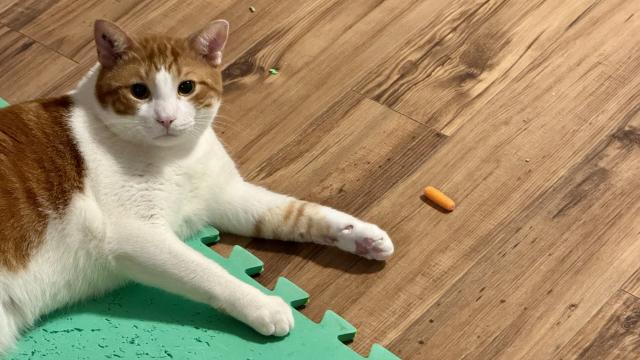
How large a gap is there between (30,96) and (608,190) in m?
1.40

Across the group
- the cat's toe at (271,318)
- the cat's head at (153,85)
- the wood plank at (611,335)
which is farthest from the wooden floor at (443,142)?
the cat's head at (153,85)

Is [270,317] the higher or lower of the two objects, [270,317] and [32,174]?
the lower

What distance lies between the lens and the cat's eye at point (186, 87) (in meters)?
1.75

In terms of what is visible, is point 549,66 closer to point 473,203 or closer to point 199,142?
point 473,203

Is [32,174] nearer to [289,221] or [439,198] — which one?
[289,221]

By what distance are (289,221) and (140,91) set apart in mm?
414

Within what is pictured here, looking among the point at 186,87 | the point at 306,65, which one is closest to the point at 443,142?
the point at 306,65

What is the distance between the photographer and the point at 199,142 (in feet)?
6.14

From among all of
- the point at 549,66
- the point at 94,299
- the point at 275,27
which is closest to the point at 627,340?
the point at 549,66

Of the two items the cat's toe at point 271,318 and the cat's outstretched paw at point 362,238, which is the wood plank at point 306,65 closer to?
the cat's outstretched paw at point 362,238

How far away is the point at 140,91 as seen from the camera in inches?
68.2

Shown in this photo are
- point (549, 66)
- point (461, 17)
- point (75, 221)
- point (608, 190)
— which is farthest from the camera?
point (461, 17)

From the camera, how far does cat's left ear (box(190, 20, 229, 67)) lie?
1779 mm

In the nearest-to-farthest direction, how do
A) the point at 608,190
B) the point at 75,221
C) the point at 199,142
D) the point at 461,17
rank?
the point at 75,221 → the point at 199,142 → the point at 608,190 → the point at 461,17
